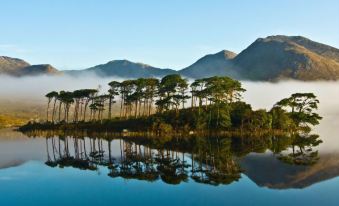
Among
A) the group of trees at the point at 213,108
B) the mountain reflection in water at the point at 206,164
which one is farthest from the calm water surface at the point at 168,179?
the group of trees at the point at 213,108

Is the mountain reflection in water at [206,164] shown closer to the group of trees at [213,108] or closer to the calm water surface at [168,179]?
the calm water surface at [168,179]

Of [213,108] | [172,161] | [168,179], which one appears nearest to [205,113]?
[213,108]

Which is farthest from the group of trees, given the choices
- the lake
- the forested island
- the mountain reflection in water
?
the lake

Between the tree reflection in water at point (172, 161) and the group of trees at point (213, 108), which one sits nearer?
the tree reflection in water at point (172, 161)

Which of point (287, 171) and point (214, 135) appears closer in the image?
point (287, 171)

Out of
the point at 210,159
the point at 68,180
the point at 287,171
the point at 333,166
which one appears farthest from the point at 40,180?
the point at 333,166

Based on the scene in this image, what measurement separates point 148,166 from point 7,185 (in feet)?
57.7

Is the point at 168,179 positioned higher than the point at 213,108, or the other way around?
the point at 213,108

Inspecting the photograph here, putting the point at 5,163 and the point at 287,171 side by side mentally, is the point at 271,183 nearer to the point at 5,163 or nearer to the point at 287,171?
the point at 287,171

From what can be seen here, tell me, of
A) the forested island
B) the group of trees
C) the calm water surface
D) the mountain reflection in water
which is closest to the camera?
the calm water surface

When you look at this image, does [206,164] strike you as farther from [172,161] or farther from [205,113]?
[205,113]

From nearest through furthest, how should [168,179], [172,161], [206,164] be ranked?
[168,179], [206,164], [172,161]

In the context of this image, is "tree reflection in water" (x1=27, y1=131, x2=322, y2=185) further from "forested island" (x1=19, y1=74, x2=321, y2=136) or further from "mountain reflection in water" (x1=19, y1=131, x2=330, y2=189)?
"forested island" (x1=19, y1=74, x2=321, y2=136)

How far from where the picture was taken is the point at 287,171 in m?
49.2
